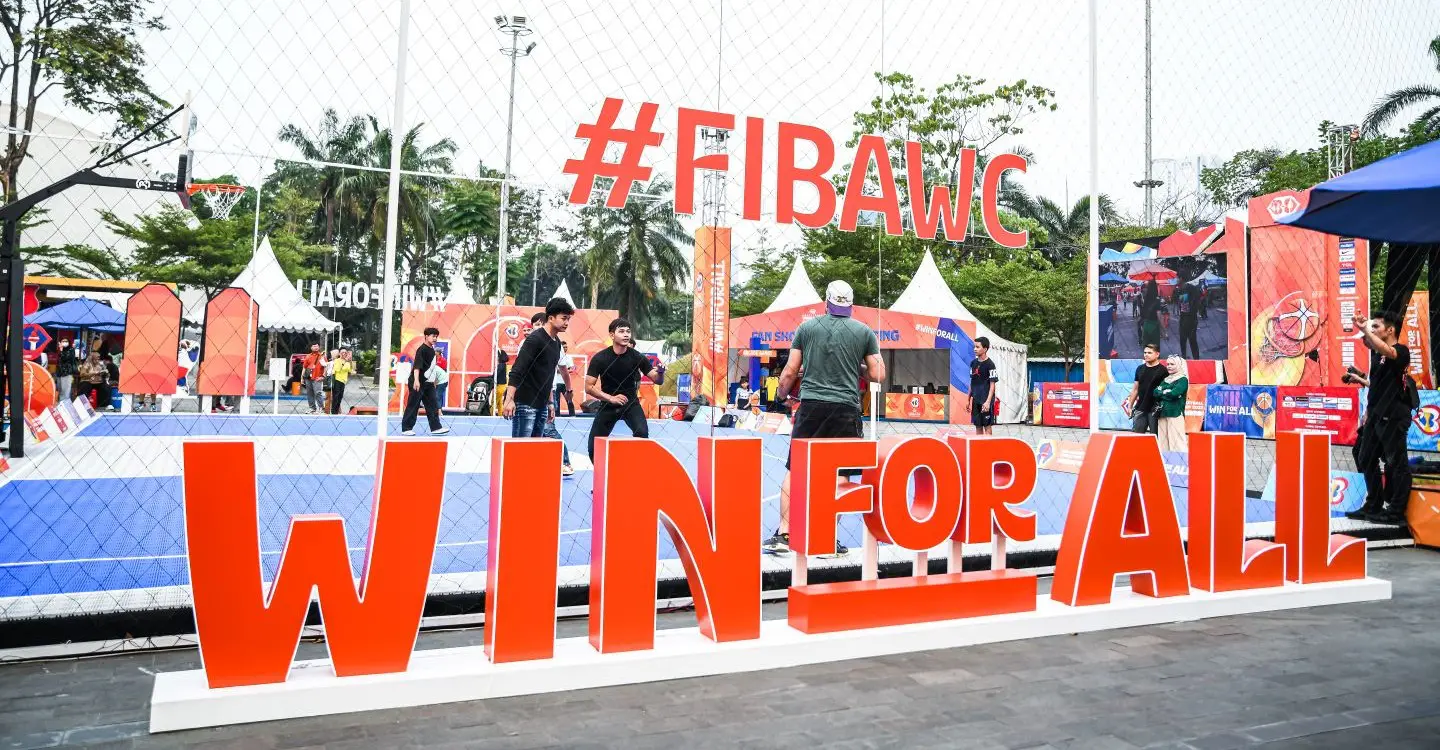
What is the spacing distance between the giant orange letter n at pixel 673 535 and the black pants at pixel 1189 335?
65.8 ft

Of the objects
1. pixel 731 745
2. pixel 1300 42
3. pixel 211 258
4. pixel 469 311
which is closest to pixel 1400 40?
pixel 1300 42

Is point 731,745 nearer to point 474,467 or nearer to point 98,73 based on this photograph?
point 474,467

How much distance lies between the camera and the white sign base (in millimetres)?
2979

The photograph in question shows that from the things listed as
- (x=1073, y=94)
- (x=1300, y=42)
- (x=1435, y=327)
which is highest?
(x=1300, y=42)

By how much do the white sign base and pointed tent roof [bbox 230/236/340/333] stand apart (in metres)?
19.3

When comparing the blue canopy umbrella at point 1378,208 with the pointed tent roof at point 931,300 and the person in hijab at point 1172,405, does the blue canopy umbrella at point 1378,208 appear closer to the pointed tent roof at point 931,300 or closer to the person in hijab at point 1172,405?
the person in hijab at point 1172,405

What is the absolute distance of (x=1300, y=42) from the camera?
682 cm

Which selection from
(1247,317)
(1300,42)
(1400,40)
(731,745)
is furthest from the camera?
(1247,317)

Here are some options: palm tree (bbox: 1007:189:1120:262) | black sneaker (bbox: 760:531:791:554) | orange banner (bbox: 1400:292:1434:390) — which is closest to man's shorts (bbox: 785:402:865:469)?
black sneaker (bbox: 760:531:791:554)

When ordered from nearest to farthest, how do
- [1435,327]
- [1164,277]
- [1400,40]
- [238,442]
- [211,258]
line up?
[238,442] → [1400,40] → [1435,327] → [1164,277] → [211,258]

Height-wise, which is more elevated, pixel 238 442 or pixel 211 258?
pixel 211 258

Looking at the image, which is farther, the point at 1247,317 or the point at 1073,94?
the point at 1247,317

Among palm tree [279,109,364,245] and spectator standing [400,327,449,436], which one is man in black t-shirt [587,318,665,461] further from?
palm tree [279,109,364,245]

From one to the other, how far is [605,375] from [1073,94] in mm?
3815
